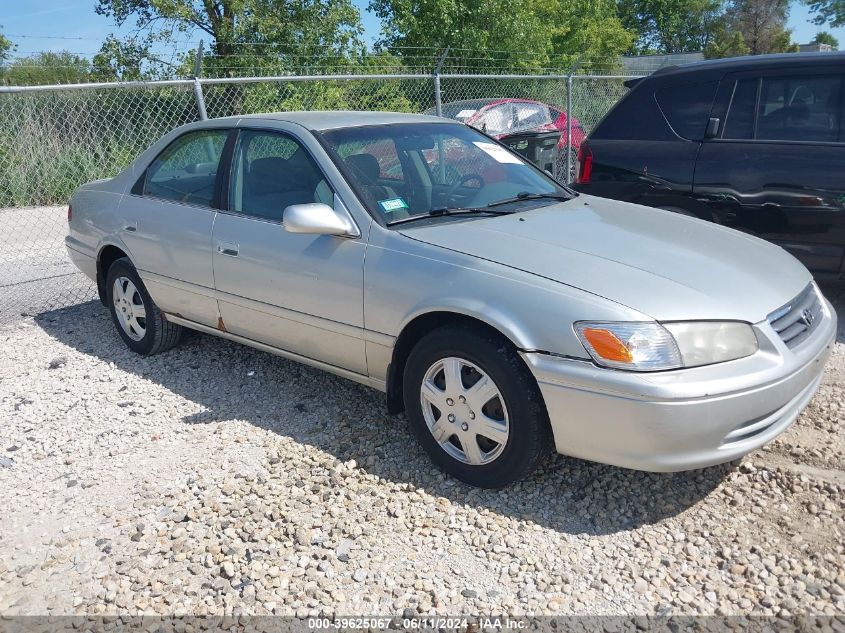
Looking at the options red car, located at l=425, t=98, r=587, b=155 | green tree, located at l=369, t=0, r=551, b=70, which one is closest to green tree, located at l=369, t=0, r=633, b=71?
green tree, located at l=369, t=0, r=551, b=70

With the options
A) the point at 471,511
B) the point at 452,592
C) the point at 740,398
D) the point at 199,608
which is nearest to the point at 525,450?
the point at 471,511

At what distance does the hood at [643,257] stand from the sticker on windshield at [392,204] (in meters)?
0.18

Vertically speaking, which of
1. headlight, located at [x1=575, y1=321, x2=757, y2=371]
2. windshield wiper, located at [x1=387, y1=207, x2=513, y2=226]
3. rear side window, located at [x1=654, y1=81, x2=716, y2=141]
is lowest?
headlight, located at [x1=575, y1=321, x2=757, y2=371]

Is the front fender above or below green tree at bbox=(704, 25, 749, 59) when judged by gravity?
below

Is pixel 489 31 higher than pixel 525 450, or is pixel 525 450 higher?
pixel 489 31

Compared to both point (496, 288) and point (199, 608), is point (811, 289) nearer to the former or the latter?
point (496, 288)

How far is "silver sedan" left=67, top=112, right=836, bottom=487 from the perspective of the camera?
2732mm

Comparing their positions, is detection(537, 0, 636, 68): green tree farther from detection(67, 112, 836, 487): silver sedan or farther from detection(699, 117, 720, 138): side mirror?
detection(67, 112, 836, 487): silver sedan

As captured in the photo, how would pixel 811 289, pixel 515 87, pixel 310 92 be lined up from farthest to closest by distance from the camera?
pixel 515 87, pixel 310 92, pixel 811 289

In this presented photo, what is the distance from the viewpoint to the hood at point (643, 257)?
112 inches

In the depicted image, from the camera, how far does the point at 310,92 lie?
12.9 meters

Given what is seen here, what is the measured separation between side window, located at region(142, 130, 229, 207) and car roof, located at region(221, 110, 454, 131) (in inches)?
10.6

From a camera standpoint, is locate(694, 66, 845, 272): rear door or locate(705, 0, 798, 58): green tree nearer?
locate(694, 66, 845, 272): rear door

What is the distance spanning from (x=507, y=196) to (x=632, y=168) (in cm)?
202
